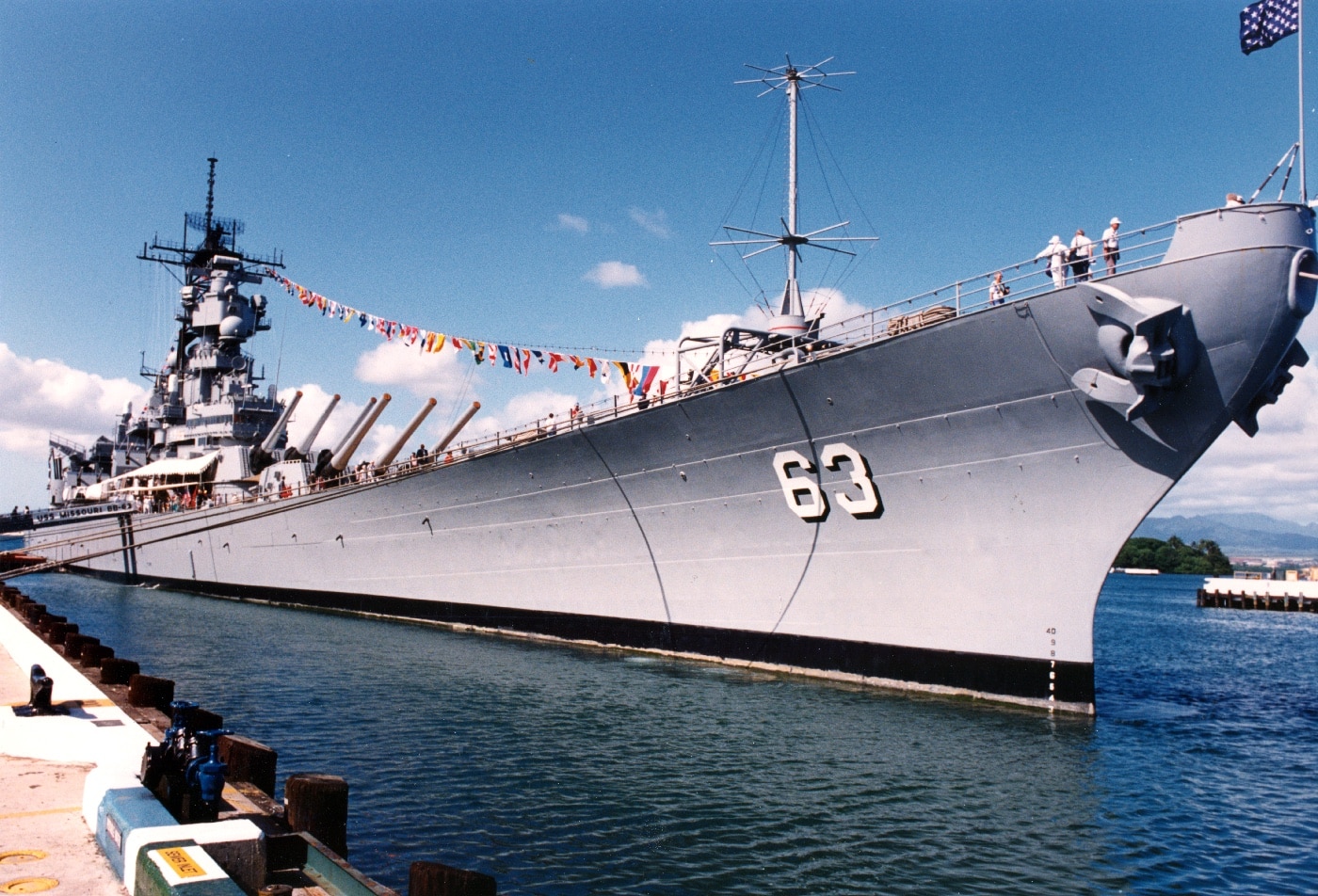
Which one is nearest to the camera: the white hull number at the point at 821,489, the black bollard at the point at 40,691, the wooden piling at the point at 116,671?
the black bollard at the point at 40,691

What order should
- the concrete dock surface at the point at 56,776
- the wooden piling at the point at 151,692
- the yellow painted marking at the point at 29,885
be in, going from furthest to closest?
the wooden piling at the point at 151,692 → the concrete dock surface at the point at 56,776 → the yellow painted marking at the point at 29,885

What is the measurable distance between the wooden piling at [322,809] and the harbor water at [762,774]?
4.38 ft

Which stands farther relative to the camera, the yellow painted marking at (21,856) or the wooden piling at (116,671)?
the wooden piling at (116,671)

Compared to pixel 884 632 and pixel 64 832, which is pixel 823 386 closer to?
pixel 884 632

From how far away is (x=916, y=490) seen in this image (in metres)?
13.0

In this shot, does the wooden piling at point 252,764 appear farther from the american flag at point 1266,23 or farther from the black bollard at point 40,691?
the american flag at point 1266,23

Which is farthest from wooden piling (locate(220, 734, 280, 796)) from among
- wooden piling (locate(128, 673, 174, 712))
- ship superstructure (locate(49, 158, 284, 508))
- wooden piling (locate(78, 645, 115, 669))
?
ship superstructure (locate(49, 158, 284, 508))

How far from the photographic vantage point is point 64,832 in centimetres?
528

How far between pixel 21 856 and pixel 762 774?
6578 mm

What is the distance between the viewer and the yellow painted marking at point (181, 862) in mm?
3996

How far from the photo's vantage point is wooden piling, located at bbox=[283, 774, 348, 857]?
5508mm

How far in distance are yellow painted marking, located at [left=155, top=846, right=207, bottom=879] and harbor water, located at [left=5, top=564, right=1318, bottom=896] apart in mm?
2685

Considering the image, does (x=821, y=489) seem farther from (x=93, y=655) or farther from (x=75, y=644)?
(x=75, y=644)

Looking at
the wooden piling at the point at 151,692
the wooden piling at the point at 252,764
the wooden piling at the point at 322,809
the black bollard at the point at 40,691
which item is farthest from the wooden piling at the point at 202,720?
the wooden piling at the point at 151,692
